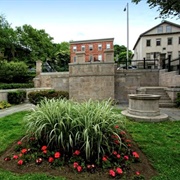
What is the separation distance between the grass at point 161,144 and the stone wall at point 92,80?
171 inches

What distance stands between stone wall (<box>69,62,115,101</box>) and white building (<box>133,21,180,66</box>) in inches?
852

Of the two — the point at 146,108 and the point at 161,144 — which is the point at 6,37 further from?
Result: the point at 161,144

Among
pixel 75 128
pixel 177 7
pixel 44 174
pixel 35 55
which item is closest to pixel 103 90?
pixel 177 7

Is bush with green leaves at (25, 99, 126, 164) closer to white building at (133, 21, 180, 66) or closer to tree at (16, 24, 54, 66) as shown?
tree at (16, 24, 54, 66)

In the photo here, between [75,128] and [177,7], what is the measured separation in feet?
30.3

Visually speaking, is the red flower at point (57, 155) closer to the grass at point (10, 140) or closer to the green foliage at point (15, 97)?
the grass at point (10, 140)

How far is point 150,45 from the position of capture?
2877 centimetres

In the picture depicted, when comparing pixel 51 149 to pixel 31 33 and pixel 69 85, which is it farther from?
pixel 31 33

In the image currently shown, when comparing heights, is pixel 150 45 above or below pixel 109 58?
above

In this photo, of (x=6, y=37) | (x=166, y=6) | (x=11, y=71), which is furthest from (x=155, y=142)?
(x=6, y=37)

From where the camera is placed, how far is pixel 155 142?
3.51 metres

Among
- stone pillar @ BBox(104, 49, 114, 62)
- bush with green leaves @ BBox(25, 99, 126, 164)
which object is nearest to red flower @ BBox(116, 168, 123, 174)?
bush with green leaves @ BBox(25, 99, 126, 164)

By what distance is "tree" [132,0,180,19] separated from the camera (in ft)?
26.9

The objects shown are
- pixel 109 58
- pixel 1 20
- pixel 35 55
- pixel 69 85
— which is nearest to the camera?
pixel 109 58
